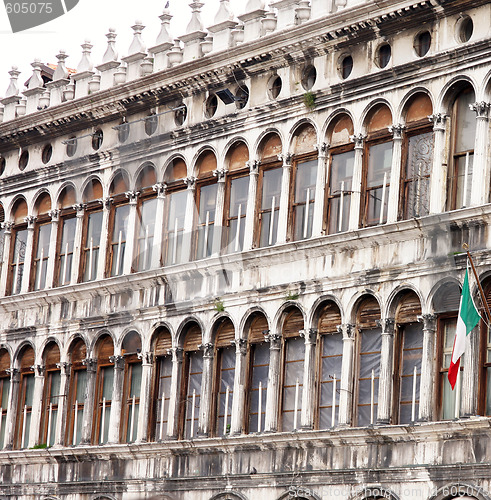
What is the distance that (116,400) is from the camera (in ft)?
A: 102

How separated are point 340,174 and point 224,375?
4088 mm

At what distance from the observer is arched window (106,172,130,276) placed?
3198 centimetres

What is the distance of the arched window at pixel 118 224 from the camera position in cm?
3198

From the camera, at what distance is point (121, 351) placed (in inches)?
1225

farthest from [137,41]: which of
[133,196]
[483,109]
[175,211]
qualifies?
[483,109]

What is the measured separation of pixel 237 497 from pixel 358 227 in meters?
4.82

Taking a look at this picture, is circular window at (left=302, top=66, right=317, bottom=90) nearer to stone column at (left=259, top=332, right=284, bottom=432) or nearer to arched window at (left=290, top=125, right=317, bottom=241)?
arched window at (left=290, top=125, right=317, bottom=241)

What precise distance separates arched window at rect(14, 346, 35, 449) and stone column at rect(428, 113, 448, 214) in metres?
10.6

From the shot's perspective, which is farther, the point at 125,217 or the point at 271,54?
the point at 125,217

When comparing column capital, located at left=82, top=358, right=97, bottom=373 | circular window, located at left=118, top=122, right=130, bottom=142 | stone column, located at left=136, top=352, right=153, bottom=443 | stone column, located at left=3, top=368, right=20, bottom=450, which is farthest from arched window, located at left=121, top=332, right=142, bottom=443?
circular window, located at left=118, top=122, right=130, bottom=142

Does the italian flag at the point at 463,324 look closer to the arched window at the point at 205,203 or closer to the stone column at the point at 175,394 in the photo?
the arched window at the point at 205,203

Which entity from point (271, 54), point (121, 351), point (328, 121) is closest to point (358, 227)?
point (328, 121)

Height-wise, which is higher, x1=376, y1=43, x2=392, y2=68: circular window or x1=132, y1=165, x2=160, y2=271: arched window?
x1=376, y1=43, x2=392, y2=68: circular window

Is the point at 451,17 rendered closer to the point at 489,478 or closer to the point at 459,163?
the point at 459,163
